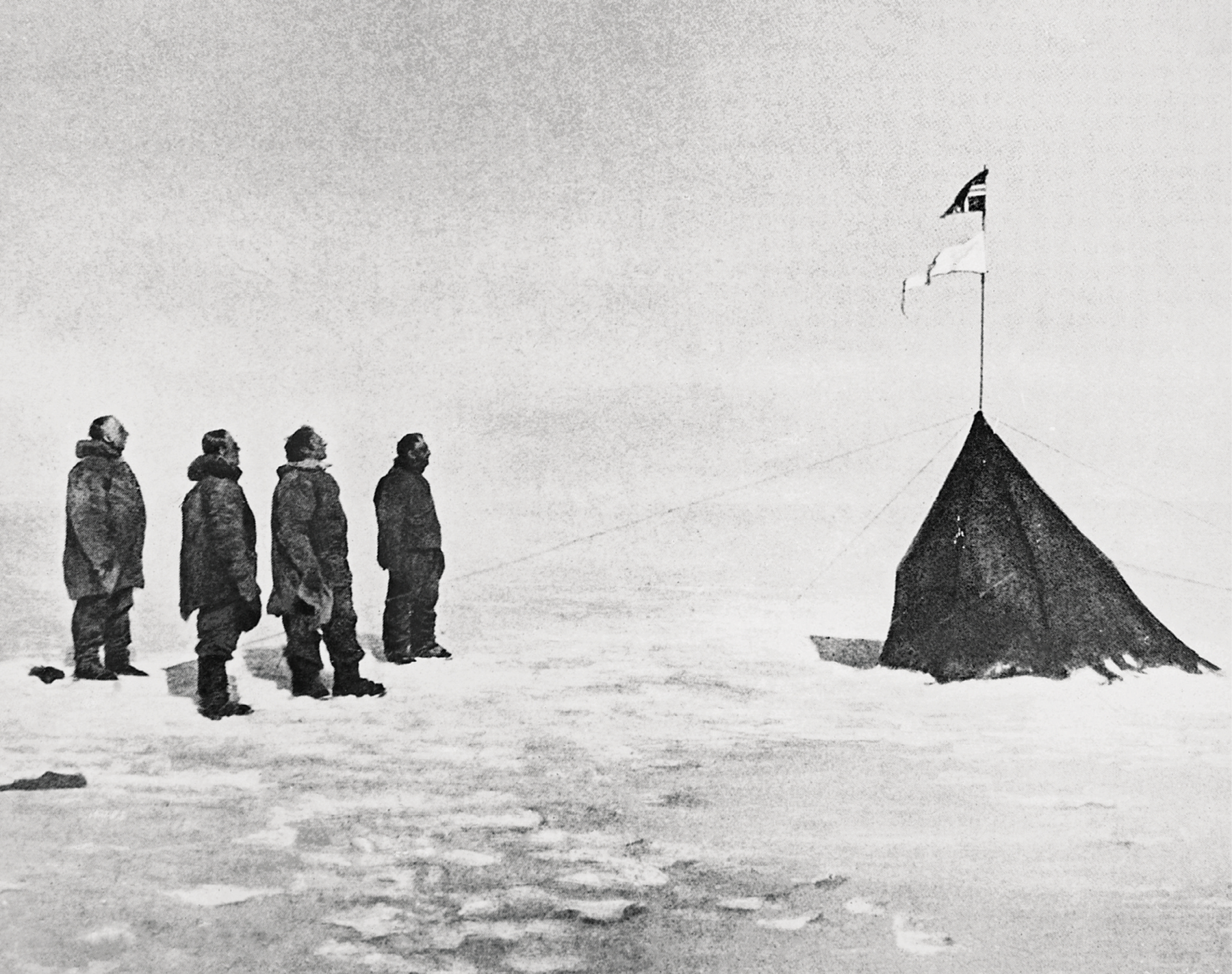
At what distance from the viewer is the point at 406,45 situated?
22.5ft

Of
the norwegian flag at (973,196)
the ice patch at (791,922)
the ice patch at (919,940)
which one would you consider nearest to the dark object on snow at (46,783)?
the ice patch at (791,922)

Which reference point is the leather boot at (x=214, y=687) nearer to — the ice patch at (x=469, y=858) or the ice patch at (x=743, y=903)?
the ice patch at (x=469, y=858)

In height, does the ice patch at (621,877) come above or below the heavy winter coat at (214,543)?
below

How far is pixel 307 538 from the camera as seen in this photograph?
20.3 ft

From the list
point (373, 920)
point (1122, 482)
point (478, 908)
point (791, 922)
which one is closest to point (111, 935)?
point (373, 920)

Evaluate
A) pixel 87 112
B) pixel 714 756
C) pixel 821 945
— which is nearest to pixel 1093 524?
pixel 714 756

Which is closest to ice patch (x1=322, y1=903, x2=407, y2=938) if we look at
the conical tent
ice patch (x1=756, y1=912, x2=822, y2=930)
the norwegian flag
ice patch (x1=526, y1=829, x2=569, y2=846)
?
ice patch (x1=526, y1=829, x2=569, y2=846)

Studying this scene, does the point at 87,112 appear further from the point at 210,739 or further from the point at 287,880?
the point at 287,880

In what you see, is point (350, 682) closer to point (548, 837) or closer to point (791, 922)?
point (548, 837)

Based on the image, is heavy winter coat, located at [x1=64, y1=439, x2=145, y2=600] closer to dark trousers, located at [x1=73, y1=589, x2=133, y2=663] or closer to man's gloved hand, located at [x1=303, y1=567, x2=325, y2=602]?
dark trousers, located at [x1=73, y1=589, x2=133, y2=663]

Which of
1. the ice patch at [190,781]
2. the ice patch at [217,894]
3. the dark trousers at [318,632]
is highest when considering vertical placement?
the dark trousers at [318,632]

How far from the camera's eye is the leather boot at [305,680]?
20.7 ft

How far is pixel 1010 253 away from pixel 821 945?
4.59 metres

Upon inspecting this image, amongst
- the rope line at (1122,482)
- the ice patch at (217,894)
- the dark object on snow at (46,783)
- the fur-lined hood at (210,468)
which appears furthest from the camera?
the rope line at (1122,482)
